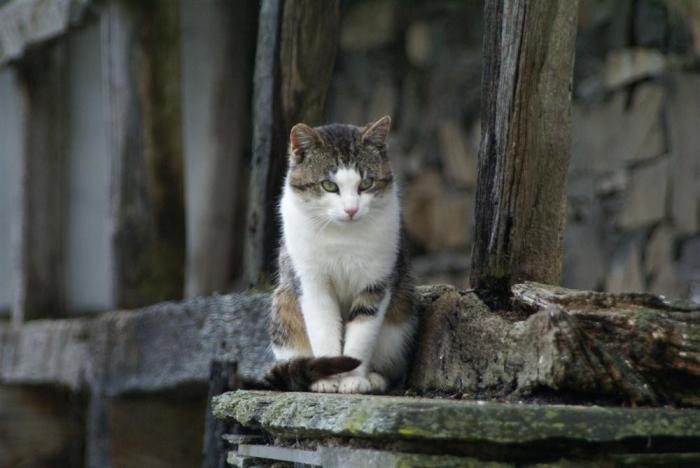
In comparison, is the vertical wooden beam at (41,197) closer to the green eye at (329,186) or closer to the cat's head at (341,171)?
the cat's head at (341,171)

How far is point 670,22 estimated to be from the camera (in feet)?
18.2

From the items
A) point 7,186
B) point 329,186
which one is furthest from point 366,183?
point 7,186

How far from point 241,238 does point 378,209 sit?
3.24 meters

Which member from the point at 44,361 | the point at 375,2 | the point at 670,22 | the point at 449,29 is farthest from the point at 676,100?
the point at 44,361

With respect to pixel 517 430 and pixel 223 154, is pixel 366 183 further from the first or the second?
pixel 223 154

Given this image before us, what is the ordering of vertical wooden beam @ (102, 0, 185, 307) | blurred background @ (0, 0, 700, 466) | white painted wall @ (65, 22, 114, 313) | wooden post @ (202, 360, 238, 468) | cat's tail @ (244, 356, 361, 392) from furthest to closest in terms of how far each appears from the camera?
white painted wall @ (65, 22, 114, 313) < vertical wooden beam @ (102, 0, 185, 307) < blurred background @ (0, 0, 700, 466) < wooden post @ (202, 360, 238, 468) < cat's tail @ (244, 356, 361, 392)

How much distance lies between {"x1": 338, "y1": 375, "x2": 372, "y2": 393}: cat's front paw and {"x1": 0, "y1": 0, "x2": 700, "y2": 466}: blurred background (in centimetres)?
227

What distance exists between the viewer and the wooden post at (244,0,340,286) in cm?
444

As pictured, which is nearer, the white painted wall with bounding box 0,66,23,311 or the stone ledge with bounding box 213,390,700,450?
the stone ledge with bounding box 213,390,700,450

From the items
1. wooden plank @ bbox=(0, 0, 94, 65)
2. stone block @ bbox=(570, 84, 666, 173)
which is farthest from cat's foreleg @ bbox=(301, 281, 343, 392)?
wooden plank @ bbox=(0, 0, 94, 65)

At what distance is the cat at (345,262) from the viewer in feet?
12.4

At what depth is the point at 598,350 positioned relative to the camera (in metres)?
2.83

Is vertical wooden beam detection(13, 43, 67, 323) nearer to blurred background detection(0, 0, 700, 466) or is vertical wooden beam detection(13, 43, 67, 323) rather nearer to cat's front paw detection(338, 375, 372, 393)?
blurred background detection(0, 0, 700, 466)

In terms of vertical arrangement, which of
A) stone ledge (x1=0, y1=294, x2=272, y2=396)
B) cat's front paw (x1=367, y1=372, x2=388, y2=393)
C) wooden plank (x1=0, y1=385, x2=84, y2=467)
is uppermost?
cat's front paw (x1=367, y1=372, x2=388, y2=393)
